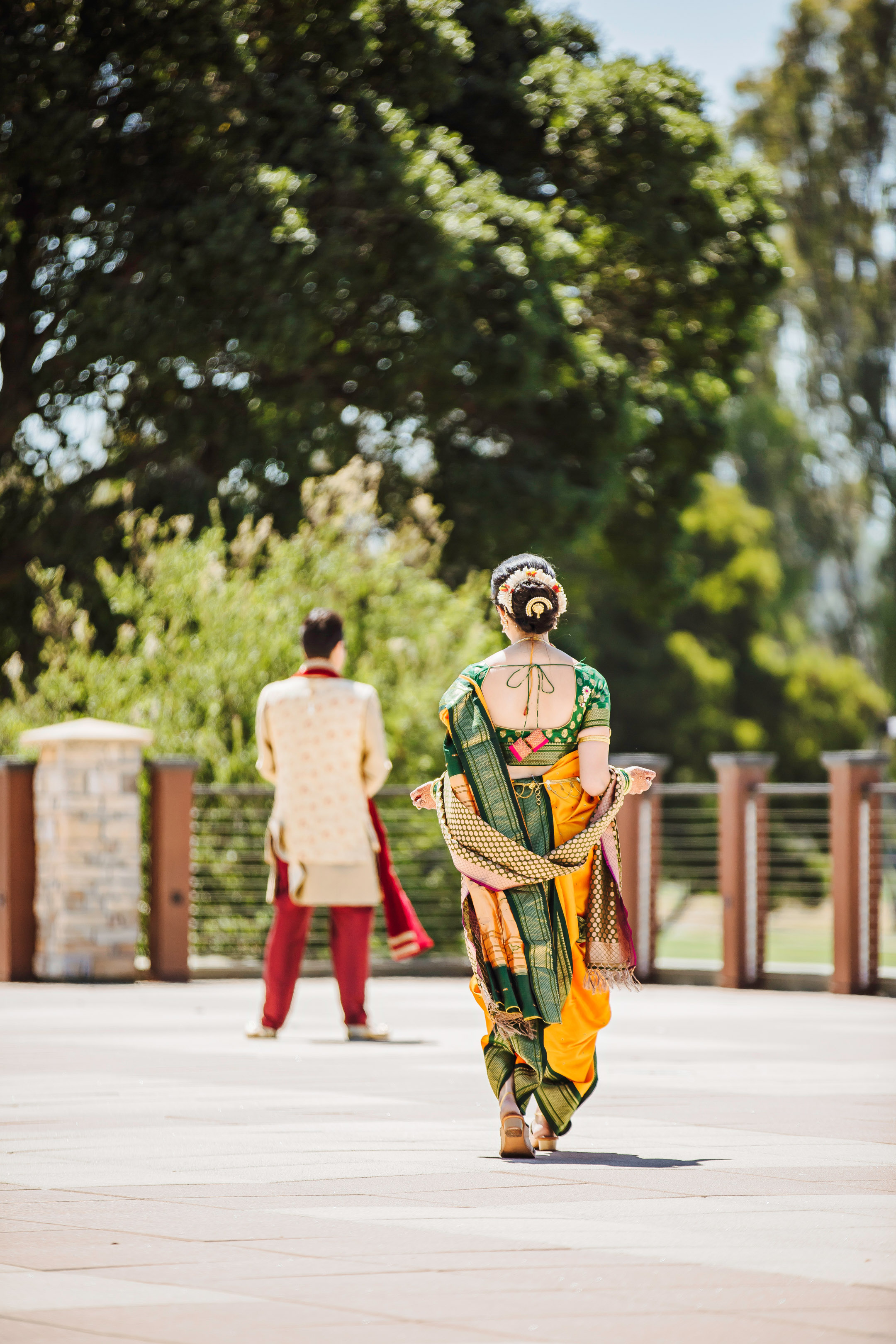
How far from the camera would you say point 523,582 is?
698 cm

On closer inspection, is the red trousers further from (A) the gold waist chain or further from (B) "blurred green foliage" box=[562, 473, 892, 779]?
(B) "blurred green foliage" box=[562, 473, 892, 779]

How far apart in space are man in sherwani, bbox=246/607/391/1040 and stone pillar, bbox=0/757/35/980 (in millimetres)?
4692

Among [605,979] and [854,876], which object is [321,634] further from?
[854,876]

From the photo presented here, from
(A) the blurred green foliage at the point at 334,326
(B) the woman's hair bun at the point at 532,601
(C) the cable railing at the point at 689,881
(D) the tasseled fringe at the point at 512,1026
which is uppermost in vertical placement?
(A) the blurred green foliage at the point at 334,326

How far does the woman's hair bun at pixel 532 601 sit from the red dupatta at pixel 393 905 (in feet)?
10.9

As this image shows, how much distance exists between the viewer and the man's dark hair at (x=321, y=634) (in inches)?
409

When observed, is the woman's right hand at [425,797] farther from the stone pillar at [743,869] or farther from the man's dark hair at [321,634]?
the stone pillar at [743,869]

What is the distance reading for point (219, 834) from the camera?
17906 mm

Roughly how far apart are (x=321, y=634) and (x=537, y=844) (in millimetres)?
3845

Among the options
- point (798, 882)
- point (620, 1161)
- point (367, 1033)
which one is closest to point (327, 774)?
point (367, 1033)

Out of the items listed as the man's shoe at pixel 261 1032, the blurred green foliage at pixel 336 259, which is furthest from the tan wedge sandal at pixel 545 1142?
the blurred green foliage at pixel 336 259

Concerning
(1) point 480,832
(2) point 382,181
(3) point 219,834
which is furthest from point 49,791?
(2) point 382,181

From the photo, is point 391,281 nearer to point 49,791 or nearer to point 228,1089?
point 49,791

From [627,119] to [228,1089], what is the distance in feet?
73.1
